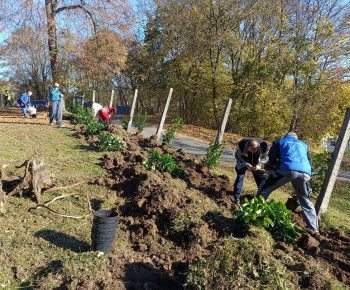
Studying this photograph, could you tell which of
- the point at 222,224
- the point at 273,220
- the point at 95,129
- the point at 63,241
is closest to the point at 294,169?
the point at 273,220

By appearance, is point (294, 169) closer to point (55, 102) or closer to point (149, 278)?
point (149, 278)

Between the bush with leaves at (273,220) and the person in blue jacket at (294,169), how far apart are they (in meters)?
0.76

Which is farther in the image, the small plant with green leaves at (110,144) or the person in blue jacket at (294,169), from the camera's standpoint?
the small plant with green leaves at (110,144)

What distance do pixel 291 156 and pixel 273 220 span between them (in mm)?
1144

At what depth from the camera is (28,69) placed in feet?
119

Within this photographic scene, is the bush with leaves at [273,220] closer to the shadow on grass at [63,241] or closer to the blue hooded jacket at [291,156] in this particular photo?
the blue hooded jacket at [291,156]

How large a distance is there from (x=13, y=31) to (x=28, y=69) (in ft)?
75.8

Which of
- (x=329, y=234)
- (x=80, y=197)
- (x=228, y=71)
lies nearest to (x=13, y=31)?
(x=228, y=71)

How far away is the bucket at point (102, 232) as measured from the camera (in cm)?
327

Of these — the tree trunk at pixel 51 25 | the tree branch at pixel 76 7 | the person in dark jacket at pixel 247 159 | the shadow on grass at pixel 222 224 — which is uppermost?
the tree branch at pixel 76 7

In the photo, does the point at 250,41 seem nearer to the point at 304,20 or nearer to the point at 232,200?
the point at 304,20

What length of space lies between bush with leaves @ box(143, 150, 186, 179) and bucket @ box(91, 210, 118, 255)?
268 cm

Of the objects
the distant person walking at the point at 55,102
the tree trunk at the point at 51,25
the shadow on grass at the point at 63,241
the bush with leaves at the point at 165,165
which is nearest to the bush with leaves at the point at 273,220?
the shadow on grass at the point at 63,241

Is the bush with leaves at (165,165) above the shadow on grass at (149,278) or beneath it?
above
